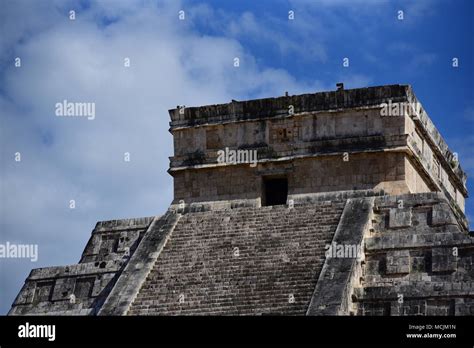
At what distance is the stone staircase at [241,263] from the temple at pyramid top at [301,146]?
129 cm

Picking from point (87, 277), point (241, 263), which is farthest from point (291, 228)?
point (87, 277)

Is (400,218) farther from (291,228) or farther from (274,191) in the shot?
(274,191)

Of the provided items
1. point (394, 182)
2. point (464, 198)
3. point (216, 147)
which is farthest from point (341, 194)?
point (464, 198)

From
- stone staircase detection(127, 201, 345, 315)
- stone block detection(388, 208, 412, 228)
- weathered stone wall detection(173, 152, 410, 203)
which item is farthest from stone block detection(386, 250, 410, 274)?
weathered stone wall detection(173, 152, 410, 203)

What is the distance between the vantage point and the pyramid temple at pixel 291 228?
23.9m

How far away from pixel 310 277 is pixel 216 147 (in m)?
5.69

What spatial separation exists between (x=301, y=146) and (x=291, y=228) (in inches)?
110

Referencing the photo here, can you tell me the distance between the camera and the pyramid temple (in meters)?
23.9

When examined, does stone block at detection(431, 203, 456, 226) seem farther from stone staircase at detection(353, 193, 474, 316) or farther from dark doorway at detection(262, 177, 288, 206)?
dark doorway at detection(262, 177, 288, 206)

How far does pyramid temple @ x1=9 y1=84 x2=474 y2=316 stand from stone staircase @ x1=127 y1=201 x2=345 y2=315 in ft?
0.11
